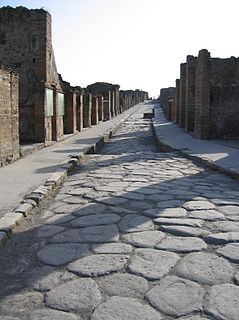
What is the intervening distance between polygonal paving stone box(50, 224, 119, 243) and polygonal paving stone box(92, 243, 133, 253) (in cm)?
11

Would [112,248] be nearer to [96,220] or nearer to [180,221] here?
[96,220]

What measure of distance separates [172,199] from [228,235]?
59.8 inches

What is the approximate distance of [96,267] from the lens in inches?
120

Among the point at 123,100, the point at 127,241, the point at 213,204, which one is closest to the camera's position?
the point at 127,241

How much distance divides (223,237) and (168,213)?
93 cm

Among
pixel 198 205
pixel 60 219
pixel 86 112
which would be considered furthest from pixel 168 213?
pixel 86 112

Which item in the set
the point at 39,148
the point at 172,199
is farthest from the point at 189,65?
the point at 172,199

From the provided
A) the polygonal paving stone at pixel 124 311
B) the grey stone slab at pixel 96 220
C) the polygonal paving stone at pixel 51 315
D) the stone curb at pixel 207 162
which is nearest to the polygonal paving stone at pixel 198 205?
the grey stone slab at pixel 96 220

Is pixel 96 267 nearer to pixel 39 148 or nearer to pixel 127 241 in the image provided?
pixel 127 241

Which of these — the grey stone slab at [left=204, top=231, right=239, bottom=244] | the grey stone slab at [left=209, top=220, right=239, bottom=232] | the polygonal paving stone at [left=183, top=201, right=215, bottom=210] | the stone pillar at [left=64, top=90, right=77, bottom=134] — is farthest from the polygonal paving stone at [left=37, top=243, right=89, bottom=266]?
the stone pillar at [left=64, top=90, right=77, bottom=134]

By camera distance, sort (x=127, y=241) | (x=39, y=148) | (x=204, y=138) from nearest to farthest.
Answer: (x=127, y=241) → (x=39, y=148) → (x=204, y=138)

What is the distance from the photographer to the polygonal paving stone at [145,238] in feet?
11.6

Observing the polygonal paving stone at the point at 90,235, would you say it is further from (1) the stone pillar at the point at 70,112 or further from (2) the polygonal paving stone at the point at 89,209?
(1) the stone pillar at the point at 70,112

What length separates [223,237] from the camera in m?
3.68
